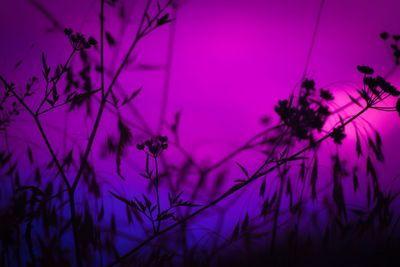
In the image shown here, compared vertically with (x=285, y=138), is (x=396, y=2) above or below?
above

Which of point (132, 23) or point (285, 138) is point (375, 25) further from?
point (132, 23)

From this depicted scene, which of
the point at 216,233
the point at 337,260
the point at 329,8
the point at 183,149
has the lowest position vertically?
the point at 337,260

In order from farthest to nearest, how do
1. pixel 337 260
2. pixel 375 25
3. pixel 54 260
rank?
pixel 337 260 < pixel 375 25 < pixel 54 260

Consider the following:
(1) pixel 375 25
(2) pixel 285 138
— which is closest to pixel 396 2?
(1) pixel 375 25

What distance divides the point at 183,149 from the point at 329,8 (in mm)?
831

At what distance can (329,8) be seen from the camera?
1158mm

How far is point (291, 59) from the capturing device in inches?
45.6

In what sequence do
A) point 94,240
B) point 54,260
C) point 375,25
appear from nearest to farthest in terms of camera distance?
point 94,240
point 54,260
point 375,25

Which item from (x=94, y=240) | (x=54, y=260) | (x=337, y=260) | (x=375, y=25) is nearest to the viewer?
(x=94, y=240)

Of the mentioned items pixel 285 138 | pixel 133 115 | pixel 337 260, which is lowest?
pixel 337 260

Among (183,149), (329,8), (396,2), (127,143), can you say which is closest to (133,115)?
(127,143)

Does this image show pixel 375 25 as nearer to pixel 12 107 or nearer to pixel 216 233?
pixel 216 233

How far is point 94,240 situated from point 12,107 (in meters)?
0.54

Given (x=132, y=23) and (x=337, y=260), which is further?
(x=337, y=260)
